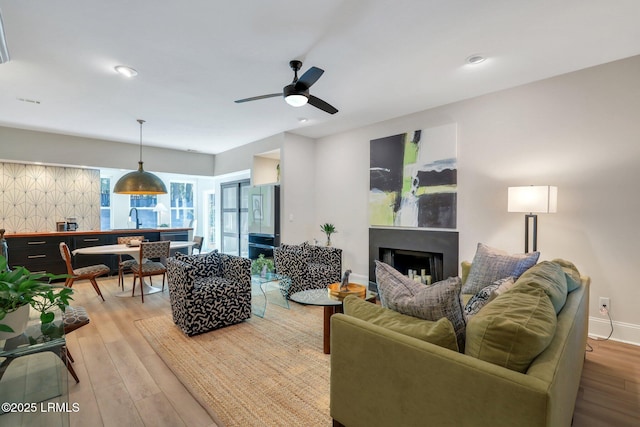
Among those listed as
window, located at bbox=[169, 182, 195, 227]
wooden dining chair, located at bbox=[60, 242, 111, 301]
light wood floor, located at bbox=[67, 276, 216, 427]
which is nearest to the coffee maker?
wooden dining chair, located at bbox=[60, 242, 111, 301]

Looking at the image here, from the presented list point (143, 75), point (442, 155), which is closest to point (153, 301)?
point (143, 75)

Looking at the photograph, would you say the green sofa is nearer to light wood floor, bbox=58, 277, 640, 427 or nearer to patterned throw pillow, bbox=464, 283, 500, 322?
patterned throw pillow, bbox=464, 283, 500, 322

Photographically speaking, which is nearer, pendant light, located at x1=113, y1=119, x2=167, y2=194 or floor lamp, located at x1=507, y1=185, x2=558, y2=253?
floor lamp, located at x1=507, y1=185, x2=558, y2=253

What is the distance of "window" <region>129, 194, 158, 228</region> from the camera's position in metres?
7.49

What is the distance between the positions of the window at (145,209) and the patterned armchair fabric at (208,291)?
198 inches

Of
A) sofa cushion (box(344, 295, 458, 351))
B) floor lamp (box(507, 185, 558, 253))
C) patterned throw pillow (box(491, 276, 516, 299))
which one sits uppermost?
floor lamp (box(507, 185, 558, 253))

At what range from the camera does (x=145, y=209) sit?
7703mm

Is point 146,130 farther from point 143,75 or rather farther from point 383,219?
point 383,219

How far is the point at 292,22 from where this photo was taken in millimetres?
2283

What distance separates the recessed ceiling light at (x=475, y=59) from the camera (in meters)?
2.79

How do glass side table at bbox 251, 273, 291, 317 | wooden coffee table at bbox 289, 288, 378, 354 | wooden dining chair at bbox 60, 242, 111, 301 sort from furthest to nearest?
wooden dining chair at bbox 60, 242, 111, 301
glass side table at bbox 251, 273, 291, 317
wooden coffee table at bbox 289, 288, 378, 354

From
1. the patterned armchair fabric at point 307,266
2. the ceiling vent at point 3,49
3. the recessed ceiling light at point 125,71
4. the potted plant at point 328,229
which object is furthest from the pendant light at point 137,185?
the potted plant at point 328,229

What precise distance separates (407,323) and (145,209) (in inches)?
313

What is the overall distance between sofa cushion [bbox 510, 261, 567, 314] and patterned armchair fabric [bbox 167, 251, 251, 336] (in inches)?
104
